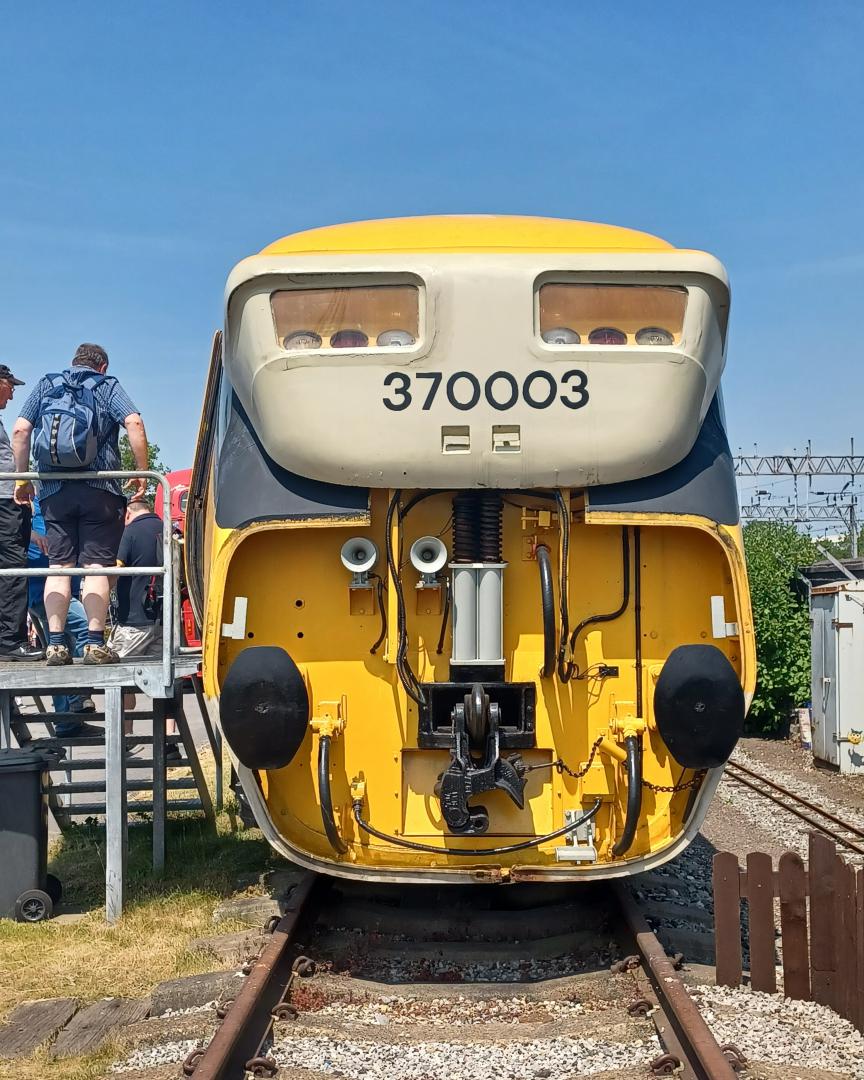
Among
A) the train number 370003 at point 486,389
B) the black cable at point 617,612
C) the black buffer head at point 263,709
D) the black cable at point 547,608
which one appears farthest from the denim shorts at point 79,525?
the black cable at point 617,612

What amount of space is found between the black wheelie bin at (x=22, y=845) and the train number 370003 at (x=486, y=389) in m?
3.43

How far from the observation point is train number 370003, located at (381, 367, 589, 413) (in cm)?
531

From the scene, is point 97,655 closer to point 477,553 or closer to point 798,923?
point 477,553

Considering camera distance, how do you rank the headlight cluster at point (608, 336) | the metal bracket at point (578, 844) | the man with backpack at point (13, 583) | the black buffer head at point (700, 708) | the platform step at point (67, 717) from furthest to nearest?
1. the platform step at point (67, 717)
2. the man with backpack at point (13, 583)
3. the metal bracket at point (578, 844)
4. the headlight cluster at point (608, 336)
5. the black buffer head at point (700, 708)

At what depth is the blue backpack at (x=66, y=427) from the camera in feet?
23.8

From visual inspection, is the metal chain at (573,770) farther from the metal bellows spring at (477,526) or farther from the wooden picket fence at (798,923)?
the metal bellows spring at (477,526)

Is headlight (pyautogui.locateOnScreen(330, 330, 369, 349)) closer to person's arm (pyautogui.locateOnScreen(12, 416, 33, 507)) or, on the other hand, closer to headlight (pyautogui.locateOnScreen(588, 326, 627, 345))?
headlight (pyautogui.locateOnScreen(588, 326, 627, 345))

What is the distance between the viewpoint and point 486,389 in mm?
5316

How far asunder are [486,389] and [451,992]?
2.72 metres

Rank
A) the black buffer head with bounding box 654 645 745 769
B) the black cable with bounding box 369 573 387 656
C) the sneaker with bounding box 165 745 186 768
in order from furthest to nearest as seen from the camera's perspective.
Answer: the sneaker with bounding box 165 745 186 768 → the black cable with bounding box 369 573 387 656 → the black buffer head with bounding box 654 645 745 769

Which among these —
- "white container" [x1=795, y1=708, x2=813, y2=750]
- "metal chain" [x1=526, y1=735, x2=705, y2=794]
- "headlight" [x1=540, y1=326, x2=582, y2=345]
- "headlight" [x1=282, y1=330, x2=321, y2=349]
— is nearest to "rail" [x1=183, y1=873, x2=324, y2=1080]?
"metal chain" [x1=526, y1=735, x2=705, y2=794]

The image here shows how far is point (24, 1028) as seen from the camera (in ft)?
16.8

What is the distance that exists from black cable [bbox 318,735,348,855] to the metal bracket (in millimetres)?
1044

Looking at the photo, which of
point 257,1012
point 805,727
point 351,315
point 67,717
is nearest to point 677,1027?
point 257,1012
